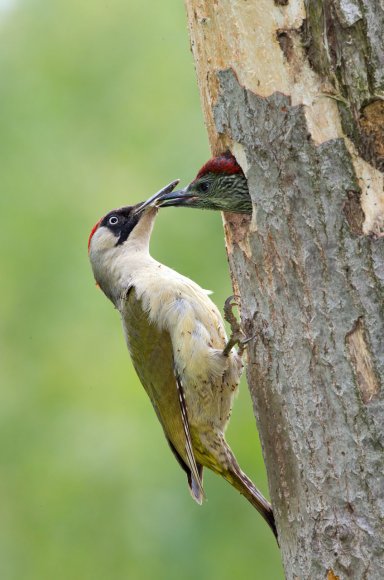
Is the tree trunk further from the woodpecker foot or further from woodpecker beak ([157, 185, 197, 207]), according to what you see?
woodpecker beak ([157, 185, 197, 207])

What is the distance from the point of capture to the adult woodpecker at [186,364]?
5.50m

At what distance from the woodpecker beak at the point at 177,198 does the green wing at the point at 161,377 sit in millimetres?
629

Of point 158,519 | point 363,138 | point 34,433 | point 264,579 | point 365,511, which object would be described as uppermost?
point 363,138

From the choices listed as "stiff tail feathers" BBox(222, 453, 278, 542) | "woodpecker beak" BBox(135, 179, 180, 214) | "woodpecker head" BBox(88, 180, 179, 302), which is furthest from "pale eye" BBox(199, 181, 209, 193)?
"stiff tail feathers" BBox(222, 453, 278, 542)

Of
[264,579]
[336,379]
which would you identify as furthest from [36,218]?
[336,379]

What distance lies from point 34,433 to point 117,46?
139 inches

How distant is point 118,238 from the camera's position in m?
6.16

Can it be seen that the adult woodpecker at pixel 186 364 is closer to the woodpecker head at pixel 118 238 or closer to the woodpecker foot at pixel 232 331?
the woodpecker foot at pixel 232 331

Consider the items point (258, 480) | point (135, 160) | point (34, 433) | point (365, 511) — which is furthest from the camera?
point (135, 160)

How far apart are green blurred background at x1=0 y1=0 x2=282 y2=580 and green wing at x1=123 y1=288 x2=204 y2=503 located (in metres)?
1.47

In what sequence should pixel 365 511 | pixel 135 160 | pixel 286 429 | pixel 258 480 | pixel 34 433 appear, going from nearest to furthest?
pixel 365 511 → pixel 286 429 → pixel 258 480 → pixel 34 433 → pixel 135 160

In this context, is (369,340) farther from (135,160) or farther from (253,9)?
(135,160)

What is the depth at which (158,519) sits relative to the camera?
23.4ft

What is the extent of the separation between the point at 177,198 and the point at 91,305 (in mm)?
2675
